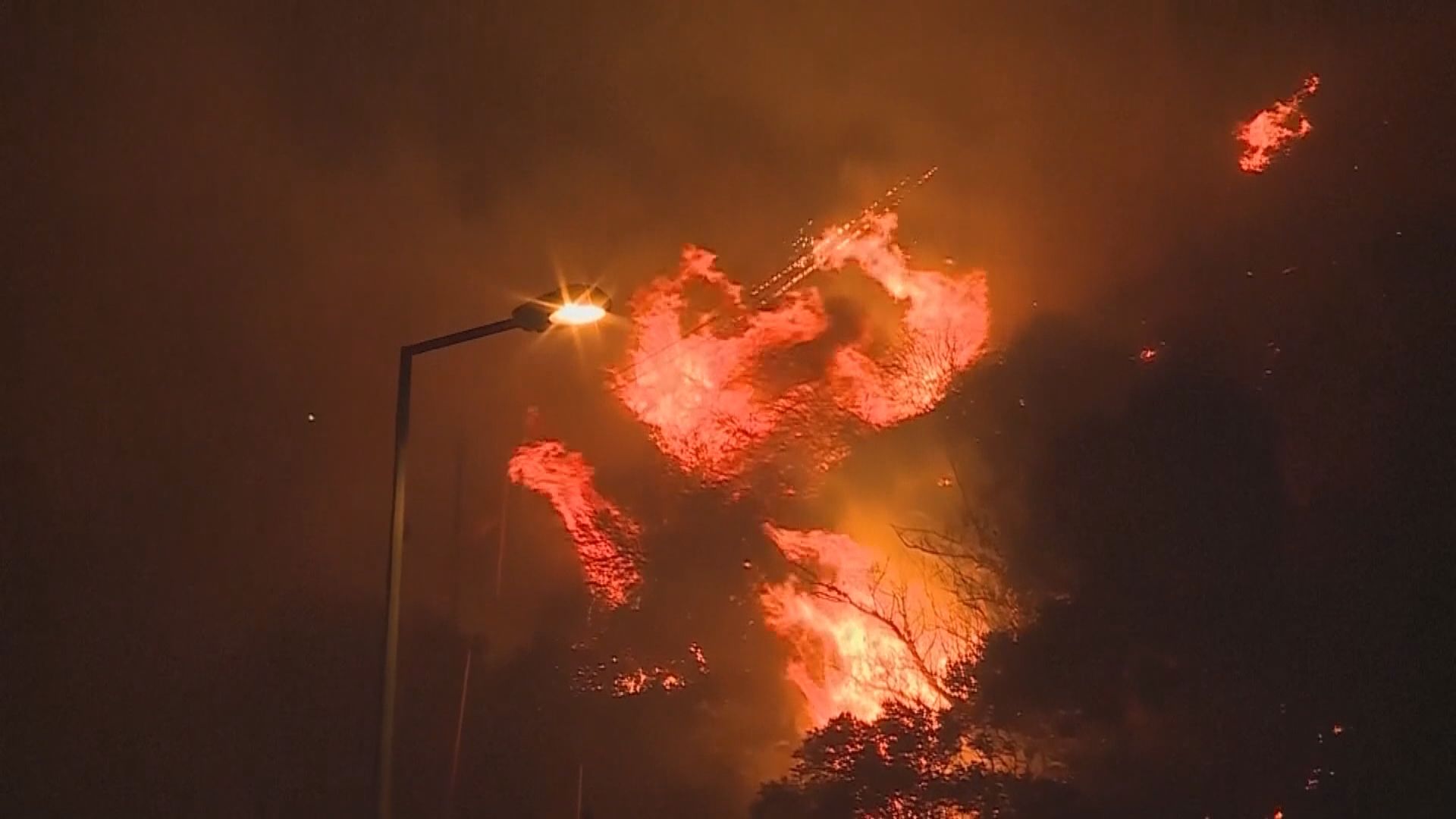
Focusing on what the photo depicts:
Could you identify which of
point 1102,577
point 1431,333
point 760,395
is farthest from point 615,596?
point 1431,333

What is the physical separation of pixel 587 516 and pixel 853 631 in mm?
3862

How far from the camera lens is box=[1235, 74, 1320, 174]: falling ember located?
14.1 m

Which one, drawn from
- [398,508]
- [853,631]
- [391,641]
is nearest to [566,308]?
[398,508]

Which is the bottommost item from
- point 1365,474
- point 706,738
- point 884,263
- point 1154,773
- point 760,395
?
point 1154,773

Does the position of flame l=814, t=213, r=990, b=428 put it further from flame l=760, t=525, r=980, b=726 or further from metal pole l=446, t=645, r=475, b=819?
metal pole l=446, t=645, r=475, b=819

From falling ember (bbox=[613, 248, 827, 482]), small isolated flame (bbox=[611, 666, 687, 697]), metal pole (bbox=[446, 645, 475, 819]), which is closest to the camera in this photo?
metal pole (bbox=[446, 645, 475, 819])

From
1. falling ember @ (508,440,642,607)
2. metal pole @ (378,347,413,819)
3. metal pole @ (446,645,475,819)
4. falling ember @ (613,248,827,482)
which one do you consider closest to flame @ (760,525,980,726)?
falling ember @ (613,248,827,482)

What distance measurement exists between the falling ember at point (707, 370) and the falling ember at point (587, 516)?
1126 mm

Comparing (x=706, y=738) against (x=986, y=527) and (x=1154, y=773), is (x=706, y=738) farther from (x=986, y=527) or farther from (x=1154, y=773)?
Answer: (x=1154, y=773)

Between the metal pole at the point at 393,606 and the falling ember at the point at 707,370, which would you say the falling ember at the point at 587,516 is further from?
the metal pole at the point at 393,606

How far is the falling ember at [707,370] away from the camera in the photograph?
15.3 metres

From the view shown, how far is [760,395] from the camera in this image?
15.3 m

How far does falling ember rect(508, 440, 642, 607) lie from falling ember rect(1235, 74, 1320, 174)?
30.2 ft

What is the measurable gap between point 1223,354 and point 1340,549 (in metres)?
2.43
